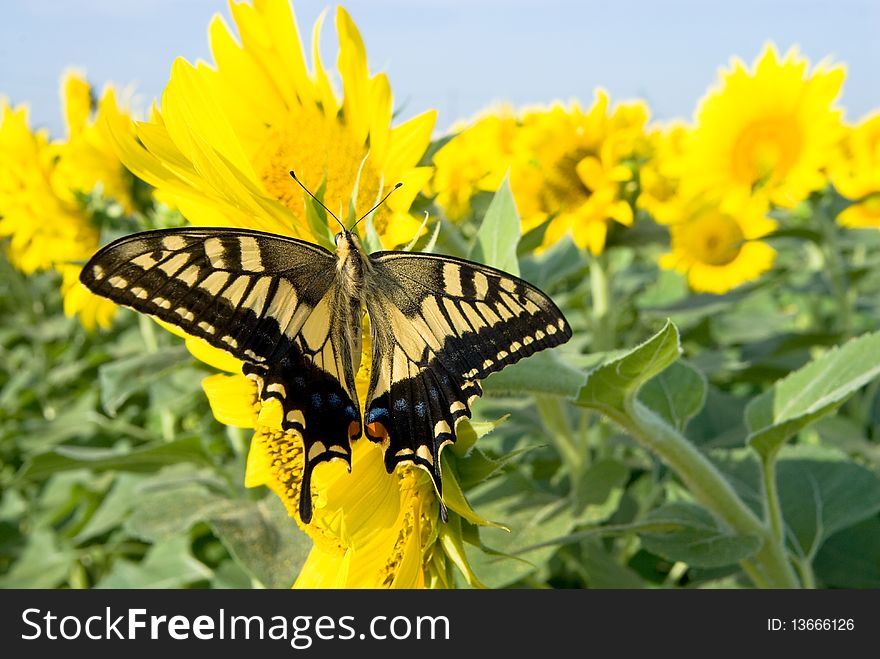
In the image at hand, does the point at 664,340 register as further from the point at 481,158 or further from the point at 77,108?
the point at 77,108

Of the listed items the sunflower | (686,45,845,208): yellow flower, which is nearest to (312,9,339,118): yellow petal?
the sunflower

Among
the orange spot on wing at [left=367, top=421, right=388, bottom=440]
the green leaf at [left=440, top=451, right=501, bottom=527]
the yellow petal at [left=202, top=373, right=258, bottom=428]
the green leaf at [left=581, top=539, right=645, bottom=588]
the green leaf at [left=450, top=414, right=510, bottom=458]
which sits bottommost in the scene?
the green leaf at [left=440, top=451, right=501, bottom=527]

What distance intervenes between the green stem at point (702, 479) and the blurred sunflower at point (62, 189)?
5.35 ft

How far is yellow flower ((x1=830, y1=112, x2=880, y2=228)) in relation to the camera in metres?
2.67

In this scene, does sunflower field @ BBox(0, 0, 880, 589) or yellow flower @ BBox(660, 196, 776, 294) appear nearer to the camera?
sunflower field @ BBox(0, 0, 880, 589)

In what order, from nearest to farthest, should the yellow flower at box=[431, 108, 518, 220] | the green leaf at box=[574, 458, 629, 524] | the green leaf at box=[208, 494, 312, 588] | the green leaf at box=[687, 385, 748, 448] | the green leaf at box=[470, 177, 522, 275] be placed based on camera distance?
the green leaf at box=[470, 177, 522, 275], the green leaf at box=[208, 494, 312, 588], the green leaf at box=[574, 458, 629, 524], the green leaf at box=[687, 385, 748, 448], the yellow flower at box=[431, 108, 518, 220]


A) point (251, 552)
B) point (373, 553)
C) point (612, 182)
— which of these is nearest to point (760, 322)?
point (612, 182)

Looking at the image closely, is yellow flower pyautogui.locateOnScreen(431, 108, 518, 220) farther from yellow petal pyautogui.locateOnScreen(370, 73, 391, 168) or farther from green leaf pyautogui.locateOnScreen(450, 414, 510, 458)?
green leaf pyautogui.locateOnScreen(450, 414, 510, 458)

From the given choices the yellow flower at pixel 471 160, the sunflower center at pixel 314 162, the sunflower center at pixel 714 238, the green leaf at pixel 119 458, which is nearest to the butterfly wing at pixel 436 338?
the sunflower center at pixel 314 162

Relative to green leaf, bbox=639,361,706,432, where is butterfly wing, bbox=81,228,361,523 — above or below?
below

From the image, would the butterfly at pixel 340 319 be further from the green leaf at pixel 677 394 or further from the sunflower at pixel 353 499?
the green leaf at pixel 677 394

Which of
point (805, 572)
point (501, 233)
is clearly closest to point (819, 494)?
point (805, 572)

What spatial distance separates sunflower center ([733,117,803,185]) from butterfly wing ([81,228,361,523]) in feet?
6.28

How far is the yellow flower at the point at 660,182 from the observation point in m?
2.29
